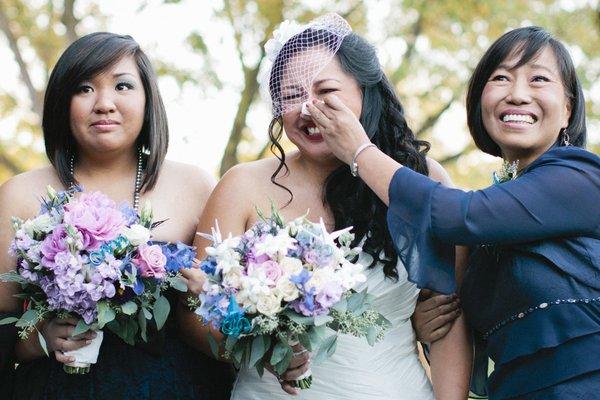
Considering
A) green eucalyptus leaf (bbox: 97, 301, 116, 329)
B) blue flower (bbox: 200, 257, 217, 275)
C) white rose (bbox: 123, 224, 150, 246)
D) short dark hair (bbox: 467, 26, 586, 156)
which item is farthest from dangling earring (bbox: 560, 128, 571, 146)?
green eucalyptus leaf (bbox: 97, 301, 116, 329)

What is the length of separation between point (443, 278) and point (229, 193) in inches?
47.1

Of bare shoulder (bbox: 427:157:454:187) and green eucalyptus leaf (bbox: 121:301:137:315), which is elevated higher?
bare shoulder (bbox: 427:157:454:187)

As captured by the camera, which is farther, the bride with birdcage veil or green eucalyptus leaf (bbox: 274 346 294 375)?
the bride with birdcage veil

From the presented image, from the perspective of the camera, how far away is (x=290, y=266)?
3.41 m

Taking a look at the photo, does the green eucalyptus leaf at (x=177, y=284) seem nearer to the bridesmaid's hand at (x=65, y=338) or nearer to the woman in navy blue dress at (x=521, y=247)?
the bridesmaid's hand at (x=65, y=338)

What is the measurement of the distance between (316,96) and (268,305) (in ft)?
4.11

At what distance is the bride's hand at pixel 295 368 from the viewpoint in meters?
3.59

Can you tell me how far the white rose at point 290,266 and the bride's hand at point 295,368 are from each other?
0.35 meters

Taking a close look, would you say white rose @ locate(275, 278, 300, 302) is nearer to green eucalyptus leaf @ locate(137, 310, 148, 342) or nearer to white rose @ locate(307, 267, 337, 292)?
white rose @ locate(307, 267, 337, 292)

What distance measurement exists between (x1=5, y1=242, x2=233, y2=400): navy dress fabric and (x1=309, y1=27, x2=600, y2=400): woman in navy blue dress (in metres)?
1.27

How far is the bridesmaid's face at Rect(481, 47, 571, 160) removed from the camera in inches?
156

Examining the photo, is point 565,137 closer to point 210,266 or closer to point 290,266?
point 290,266

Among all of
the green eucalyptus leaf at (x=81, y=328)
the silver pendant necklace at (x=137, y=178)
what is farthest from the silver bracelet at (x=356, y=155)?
the green eucalyptus leaf at (x=81, y=328)

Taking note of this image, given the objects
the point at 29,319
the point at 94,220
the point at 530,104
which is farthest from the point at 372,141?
the point at 29,319
